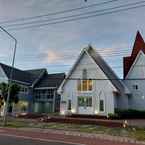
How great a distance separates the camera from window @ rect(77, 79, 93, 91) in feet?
109

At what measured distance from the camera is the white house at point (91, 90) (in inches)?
1233

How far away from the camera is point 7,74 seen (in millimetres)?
41500

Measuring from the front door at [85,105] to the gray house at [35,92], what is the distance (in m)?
9.95

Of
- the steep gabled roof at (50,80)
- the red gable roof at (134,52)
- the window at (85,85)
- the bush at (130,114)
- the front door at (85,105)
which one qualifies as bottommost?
the bush at (130,114)

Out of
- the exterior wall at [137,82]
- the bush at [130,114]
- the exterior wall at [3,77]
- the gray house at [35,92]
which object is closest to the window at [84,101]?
the bush at [130,114]

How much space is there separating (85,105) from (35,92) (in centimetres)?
1549

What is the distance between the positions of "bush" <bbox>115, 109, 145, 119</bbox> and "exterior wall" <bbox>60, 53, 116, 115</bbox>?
4.26 ft

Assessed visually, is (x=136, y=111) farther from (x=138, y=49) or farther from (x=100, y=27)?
(x=100, y=27)

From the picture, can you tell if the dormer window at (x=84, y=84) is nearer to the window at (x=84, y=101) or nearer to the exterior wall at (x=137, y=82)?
the window at (x=84, y=101)

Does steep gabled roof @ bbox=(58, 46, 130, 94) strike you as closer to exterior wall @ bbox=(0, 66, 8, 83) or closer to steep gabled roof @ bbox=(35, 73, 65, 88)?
steep gabled roof @ bbox=(35, 73, 65, 88)

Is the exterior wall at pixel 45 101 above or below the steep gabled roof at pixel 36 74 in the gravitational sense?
below

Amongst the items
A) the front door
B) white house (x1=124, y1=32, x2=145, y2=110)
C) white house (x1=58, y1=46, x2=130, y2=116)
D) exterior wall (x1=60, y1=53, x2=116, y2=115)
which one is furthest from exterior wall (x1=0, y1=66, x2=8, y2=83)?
white house (x1=124, y1=32, x2=145, y2=110)

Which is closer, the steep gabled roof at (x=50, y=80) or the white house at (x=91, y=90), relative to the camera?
the white house at (x=91, y=90)

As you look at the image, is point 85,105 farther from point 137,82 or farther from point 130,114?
point 137,82
